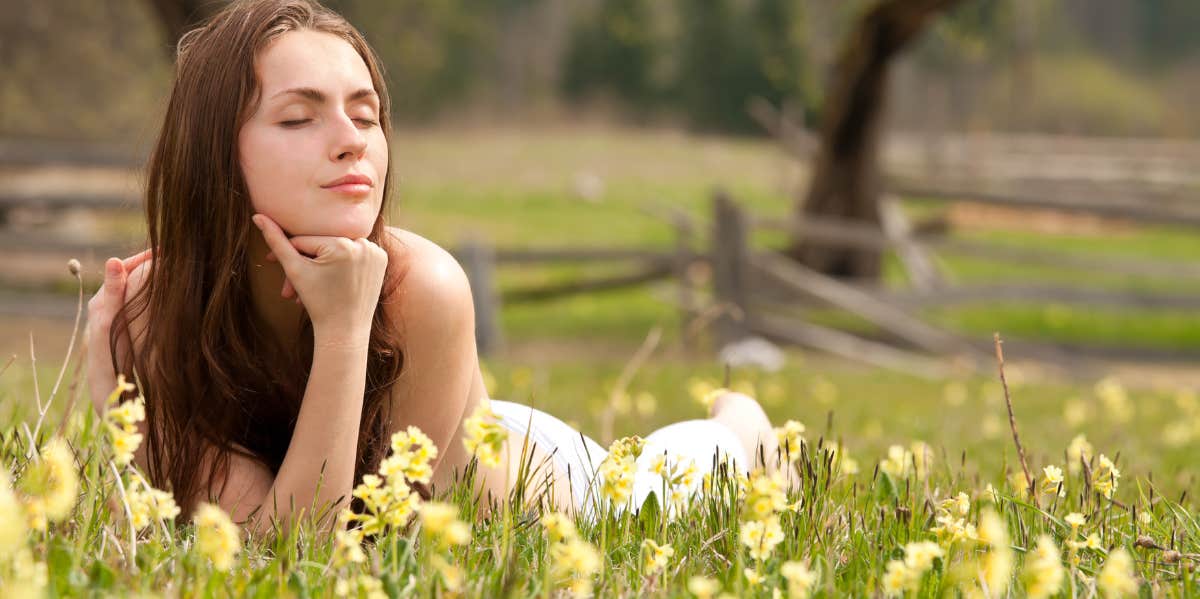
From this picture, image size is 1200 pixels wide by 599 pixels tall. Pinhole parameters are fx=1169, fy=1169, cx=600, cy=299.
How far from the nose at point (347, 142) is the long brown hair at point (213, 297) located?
0.51 feet

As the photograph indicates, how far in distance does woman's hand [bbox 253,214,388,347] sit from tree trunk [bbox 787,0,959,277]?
8588 mm

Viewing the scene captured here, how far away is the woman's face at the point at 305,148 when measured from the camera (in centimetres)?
193

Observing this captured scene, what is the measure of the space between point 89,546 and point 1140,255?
59.5 ft

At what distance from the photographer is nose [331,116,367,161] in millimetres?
1926

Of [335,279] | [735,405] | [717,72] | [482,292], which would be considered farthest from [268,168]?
[717,72]

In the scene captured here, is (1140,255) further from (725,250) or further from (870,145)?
(725,250)

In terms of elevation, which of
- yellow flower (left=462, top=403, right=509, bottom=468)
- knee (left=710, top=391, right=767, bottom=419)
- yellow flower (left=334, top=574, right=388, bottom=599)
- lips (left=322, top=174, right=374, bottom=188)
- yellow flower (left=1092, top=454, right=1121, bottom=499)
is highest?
lips (left=322, top=174, right=374, bottom=188)

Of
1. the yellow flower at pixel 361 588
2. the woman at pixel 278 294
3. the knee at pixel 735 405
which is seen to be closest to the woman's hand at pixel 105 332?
the woman at pixel 278 294

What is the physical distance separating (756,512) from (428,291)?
0.77 metres

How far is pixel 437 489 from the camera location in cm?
221

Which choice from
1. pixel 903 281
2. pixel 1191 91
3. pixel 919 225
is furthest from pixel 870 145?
pixel 1191 91

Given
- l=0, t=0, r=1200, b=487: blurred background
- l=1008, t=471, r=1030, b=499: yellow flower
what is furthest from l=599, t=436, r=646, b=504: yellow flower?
l=1008, t=471, r=1030, b=499: yellow flower

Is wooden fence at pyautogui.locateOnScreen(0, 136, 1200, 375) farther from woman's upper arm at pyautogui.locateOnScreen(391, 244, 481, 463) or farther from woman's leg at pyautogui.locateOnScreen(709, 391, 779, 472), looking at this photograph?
woman's upper arm at pyautogui.locateOnScreen(391, 244, 481, 463)

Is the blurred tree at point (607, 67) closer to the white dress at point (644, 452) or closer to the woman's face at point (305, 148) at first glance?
the white dress at point (644, 452)
